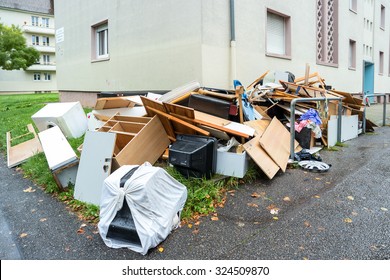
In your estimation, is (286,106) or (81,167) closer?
(81,167)

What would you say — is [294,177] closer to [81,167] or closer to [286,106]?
[286,106]

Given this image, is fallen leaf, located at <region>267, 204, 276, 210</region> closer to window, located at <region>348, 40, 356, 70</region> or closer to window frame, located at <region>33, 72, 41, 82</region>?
window, located at <region>348, 40, 356, 70</region>

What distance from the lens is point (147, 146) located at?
457 cm

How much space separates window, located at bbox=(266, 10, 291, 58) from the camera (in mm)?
9336

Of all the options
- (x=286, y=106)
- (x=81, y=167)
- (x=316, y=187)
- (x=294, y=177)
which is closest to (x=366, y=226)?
(x=316, y=187)

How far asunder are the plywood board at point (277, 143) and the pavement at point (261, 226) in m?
0.23

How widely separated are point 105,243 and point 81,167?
4.83 ft

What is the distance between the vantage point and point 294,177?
443cm

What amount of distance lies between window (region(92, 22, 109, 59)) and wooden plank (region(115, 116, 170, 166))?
23.4 feet

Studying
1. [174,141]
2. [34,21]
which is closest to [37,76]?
[34,21]

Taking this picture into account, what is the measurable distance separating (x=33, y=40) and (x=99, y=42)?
3971 centimetres


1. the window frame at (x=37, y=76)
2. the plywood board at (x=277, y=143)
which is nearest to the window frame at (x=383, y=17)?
the plywood board at (x=277, y=143)

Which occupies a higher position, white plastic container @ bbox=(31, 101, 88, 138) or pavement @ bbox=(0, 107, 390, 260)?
white plastic container @ bbox=(31, 101, 88, 138)

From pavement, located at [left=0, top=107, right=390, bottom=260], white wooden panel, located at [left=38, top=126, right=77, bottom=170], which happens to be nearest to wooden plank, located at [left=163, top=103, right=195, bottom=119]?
pavement, located at [left=0, top=107, right=390, bottom=260]
